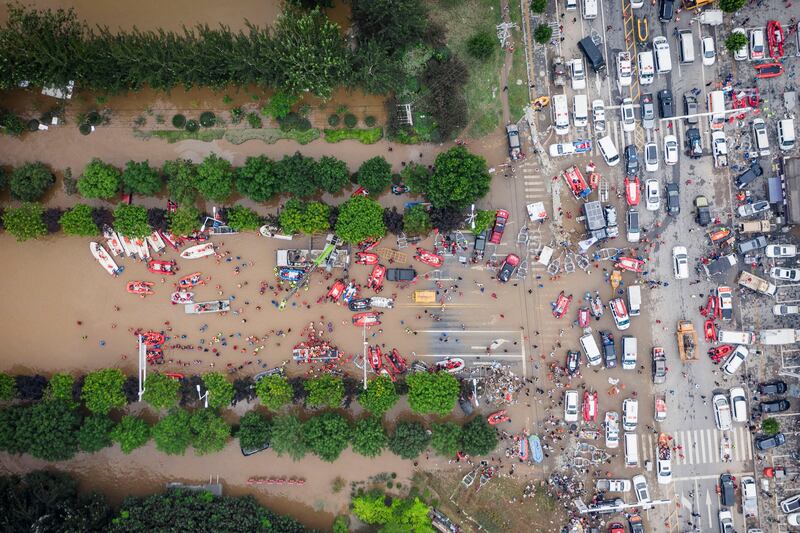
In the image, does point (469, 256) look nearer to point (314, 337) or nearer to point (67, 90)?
point (314, 337)

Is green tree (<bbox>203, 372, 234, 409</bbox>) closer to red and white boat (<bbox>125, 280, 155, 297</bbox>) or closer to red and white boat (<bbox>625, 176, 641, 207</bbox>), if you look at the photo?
red and white boat (<bbox>125, 280, 155, 297</bbox>)

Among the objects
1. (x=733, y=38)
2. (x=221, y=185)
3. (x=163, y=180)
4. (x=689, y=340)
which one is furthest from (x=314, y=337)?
(x=733, y=38)

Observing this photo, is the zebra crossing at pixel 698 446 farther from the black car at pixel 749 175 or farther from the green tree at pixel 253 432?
the green tree at pixel 253 432

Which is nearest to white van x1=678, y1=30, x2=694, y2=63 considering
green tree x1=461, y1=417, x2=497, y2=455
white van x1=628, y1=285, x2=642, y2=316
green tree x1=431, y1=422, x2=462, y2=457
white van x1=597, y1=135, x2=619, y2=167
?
white van x1=597, y1=135, x2=619, y2=167

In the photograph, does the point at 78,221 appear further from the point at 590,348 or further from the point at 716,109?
the point at 716,109

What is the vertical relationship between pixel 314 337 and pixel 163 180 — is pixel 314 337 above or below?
below

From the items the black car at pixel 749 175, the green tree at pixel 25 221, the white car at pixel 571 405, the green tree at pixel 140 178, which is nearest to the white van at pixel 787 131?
the black car at pixel 749 175

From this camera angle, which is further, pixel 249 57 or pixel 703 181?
pixel 703 181
